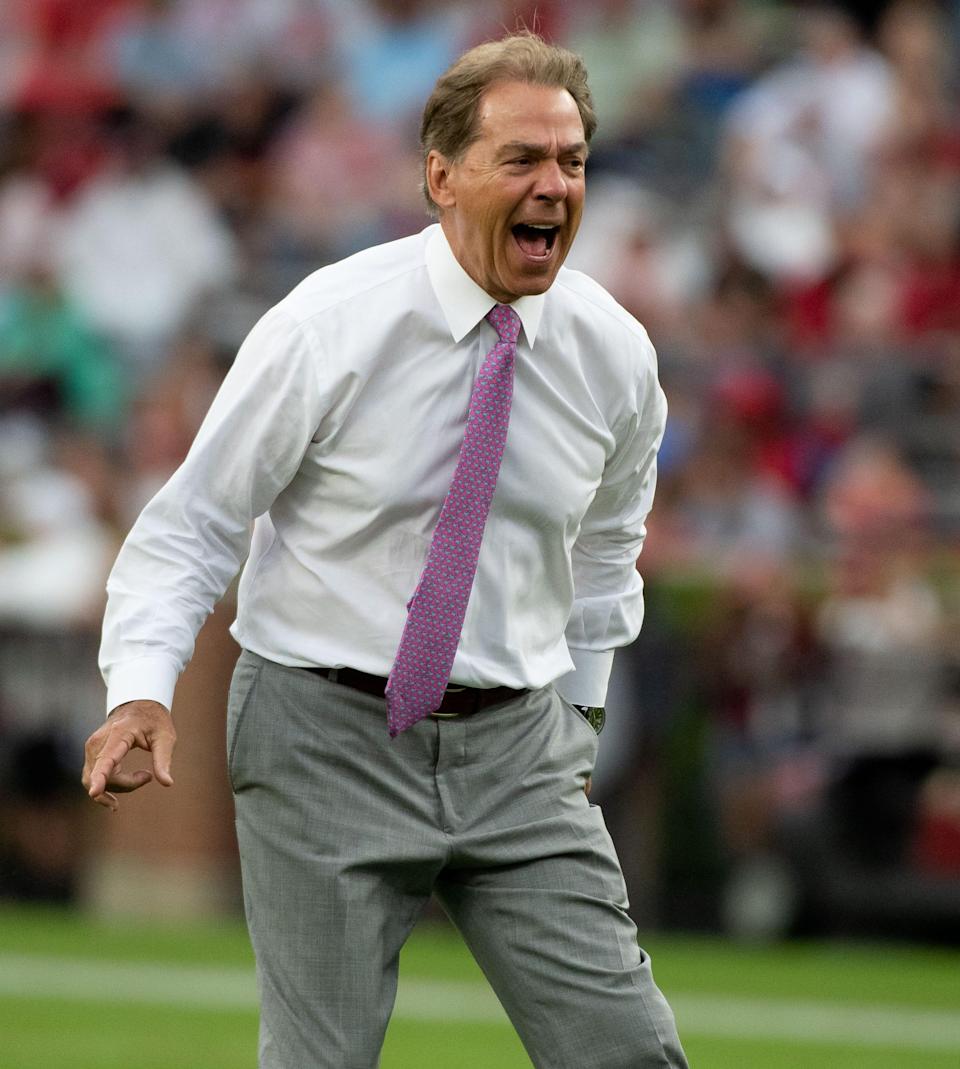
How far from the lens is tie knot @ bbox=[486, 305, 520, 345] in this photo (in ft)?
12.4

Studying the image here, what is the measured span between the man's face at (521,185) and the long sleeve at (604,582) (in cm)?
50

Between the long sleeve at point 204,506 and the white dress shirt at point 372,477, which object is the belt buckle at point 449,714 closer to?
the white dress shirt at point 372,477

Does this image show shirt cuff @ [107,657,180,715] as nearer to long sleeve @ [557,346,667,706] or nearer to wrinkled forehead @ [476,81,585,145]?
long sleeve @ [557,346,667,706]

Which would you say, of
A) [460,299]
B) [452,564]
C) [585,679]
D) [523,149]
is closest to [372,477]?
[452,564]

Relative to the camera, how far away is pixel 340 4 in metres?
14.1

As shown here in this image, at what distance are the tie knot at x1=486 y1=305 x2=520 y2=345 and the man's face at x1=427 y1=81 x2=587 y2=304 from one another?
0.03 meters

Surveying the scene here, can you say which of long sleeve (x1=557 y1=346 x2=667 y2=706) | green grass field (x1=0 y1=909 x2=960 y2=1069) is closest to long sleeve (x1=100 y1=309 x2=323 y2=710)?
long sleeve (x1=557 y1=346 x2=667 y2=706)

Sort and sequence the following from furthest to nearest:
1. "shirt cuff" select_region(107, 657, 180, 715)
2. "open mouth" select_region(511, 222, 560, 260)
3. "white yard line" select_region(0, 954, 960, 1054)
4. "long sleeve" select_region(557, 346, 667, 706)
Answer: "white yard line" select_region(0, 954, 960, 1054)
"long sleeve" select_region(557, 346, 667, 706)
"open mouth" select_region(511, 222, 560, 260)
"shirt cuff" select_region(107, 657, 180, 715)

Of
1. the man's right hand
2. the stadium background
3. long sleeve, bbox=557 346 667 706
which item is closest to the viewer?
the man's right hand

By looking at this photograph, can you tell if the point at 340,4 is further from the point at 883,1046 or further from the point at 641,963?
the point at 641,963

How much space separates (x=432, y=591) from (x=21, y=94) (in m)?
11.5

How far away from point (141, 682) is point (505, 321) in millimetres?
856

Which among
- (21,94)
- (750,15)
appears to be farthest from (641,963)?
(21,94)

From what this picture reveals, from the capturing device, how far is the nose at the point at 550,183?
369 cm
